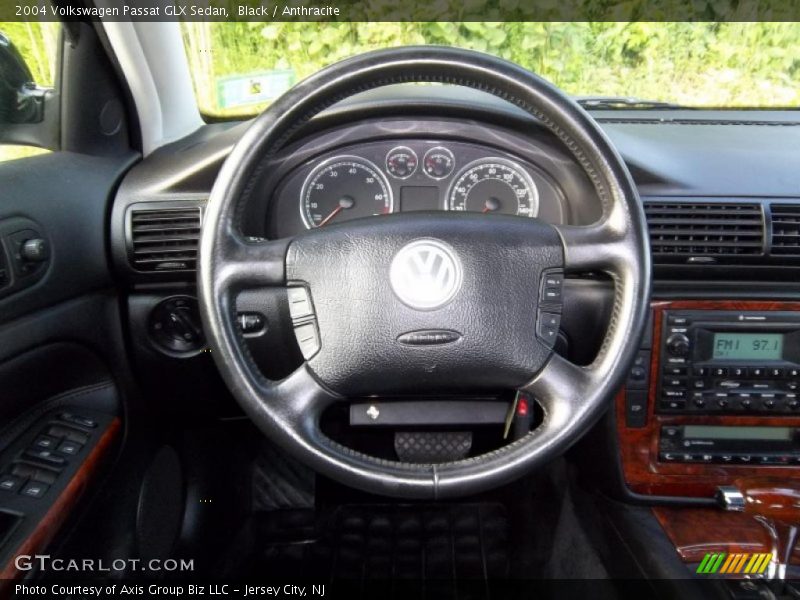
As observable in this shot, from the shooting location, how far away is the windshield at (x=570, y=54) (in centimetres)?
185

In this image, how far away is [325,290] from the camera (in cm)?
135

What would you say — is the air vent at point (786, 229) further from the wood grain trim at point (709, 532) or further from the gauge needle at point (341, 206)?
the gauge needle at point (341, 206)

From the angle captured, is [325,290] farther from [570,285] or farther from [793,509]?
[793,509]

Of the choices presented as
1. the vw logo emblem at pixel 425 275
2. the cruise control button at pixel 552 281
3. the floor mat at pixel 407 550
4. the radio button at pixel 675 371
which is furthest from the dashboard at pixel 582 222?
the floor mat at pixel 407 550

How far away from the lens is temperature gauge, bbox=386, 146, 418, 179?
1727 mm

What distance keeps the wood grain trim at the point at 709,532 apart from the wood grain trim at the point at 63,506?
135 cm

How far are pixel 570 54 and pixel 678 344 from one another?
779mm

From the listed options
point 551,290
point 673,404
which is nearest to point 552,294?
point 551,290

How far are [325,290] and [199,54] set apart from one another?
0.99 metres

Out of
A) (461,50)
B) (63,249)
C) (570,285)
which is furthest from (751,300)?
(63,249)

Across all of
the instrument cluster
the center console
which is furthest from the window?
the center console

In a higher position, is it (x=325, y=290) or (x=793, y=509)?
(x=325, y=290)

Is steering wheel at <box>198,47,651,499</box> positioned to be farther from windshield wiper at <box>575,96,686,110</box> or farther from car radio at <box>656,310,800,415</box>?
windshield wiper at <box>575,96,686,110</box>
